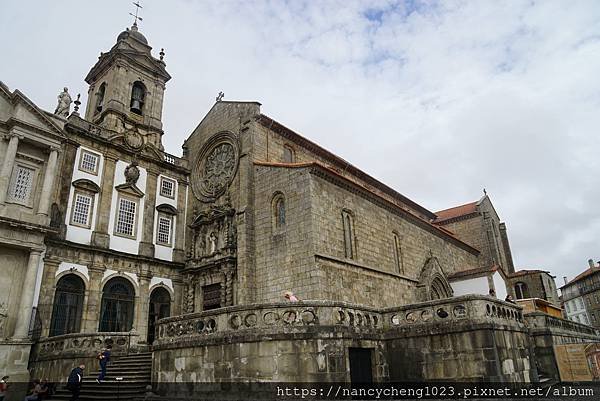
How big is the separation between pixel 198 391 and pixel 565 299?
71.4 meters

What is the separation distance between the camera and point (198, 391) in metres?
10.5

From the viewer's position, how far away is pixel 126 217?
22.1 metres

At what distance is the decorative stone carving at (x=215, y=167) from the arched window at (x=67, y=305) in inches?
302

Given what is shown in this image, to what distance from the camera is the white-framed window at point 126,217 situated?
21719mm

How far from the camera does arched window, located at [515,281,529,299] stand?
29166mm

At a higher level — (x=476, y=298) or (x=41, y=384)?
(x=476, y=298)

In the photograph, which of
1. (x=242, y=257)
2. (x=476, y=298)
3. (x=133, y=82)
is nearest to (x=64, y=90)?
(x=133, y=82)

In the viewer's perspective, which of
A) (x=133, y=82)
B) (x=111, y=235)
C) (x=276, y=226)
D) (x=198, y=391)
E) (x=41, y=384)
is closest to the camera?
(x=198, y=391)

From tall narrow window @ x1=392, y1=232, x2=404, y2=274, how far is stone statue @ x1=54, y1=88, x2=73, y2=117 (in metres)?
17.9

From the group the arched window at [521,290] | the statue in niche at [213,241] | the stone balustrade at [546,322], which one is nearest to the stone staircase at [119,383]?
the statue in niche at [213,241]

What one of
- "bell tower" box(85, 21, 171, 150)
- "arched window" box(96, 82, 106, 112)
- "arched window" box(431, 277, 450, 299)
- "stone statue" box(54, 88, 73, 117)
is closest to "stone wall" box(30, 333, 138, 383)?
"stone statue" box(54, 88, 73, 117)

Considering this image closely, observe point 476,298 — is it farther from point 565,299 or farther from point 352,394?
point 565,299

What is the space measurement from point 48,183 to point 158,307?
817cm

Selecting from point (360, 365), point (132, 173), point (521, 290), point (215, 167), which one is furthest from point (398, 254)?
point (132, 173)
